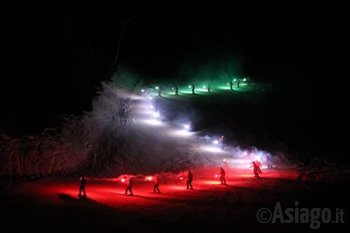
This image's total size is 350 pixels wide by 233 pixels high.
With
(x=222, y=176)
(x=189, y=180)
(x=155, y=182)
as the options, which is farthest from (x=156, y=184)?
(x=222, y=176)

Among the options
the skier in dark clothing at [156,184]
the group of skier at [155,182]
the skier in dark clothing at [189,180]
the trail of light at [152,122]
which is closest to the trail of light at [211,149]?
the trail of light at [152,122]

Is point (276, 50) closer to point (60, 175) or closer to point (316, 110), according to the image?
point (316, 110)

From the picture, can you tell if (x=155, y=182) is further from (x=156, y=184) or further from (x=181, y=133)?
(x=181, y=133)

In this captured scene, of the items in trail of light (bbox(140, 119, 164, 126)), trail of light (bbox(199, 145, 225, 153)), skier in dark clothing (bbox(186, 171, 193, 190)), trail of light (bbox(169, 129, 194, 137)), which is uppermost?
trail of light (bbox(140, 119, 164, 126))

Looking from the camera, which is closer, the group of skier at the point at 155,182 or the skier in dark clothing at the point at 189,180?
the group of skier at the point at 155,182

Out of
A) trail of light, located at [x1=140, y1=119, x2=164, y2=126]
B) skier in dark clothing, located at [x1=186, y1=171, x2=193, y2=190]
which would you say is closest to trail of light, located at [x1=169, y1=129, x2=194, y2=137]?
trail of light, located at [x1=140, y1=119, x2=164, y2=126]

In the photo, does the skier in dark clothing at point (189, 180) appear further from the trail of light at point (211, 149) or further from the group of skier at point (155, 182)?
the trail of light at point (211, 149)

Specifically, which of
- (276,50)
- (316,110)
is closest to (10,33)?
(316,110)

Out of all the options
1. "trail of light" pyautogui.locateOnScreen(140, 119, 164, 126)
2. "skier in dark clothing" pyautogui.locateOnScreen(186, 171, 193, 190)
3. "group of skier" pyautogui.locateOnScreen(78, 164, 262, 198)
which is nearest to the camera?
"group of skier" pyautogui.locateOnScreen(78, 164, 262, 198)

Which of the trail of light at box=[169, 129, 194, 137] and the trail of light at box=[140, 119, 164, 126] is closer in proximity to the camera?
the trail of light at box=[169, 129, 194, 137]

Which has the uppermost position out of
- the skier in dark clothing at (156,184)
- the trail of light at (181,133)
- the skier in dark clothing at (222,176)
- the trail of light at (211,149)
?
the trail of light at (181,133)

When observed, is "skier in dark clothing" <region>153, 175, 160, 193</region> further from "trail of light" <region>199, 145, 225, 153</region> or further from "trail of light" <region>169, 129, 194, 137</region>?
"trail of light" <region>169, 129, 194, 137</region>

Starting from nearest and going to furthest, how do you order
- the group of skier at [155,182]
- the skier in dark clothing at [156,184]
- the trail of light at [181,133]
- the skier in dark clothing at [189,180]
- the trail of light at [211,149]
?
the group of skier at [155,182] < the skier in dark clothing at [156,184] < the skier in dark clothing at [189,180] < the trail of light at [211,149] < the trail of light at [181,133]

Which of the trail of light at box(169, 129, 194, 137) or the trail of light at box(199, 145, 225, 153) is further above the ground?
the trail of light at box(169, 129, 194, 137)
